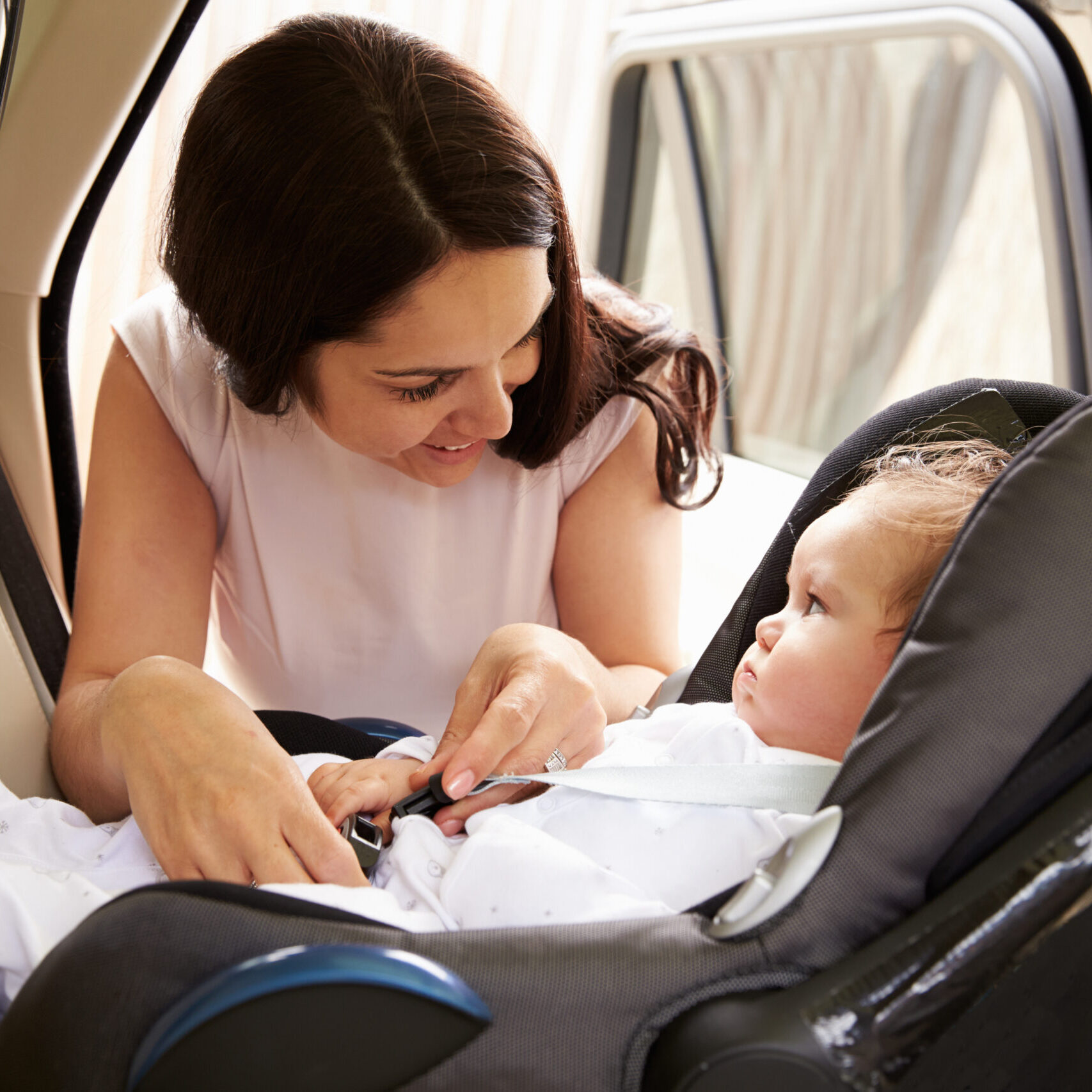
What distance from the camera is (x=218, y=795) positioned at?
0.84 m

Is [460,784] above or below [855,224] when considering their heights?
below

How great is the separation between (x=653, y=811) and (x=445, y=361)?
0.49 metres

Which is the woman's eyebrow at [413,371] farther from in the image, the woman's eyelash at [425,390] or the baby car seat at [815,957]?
the baby car seat at [815,957]

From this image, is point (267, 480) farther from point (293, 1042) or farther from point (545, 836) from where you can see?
point (293, 1042)

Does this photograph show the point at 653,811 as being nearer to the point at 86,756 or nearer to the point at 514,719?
the point at 514,719

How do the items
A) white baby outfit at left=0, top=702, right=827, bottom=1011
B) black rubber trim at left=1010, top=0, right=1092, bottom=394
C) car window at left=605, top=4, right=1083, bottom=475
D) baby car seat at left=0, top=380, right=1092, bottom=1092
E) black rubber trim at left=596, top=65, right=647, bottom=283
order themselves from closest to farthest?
1. baby car seat at left=0, top=380, right=1092, bottom=1092
2. white baby outfit at left=0, top=702, right=827, bottom=1011
3. black rubber trim at left=1010, top=0, right=1092, bottom=394
4. car window at left=605, top=4, right=1083, bottom=475
5. black rubber trim at left=596, top=65, right=647, bottom=283

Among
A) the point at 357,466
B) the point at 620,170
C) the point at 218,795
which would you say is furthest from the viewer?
the point at 620,170

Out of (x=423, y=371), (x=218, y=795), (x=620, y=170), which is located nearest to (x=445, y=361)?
(x=423, y=371)

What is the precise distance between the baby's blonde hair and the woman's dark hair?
427mm

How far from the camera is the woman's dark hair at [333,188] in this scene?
0.99 meters

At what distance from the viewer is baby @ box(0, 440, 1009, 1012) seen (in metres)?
0.81

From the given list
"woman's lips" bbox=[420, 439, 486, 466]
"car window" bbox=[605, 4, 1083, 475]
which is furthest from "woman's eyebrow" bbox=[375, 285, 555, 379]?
"car window" bbox=[605, 4, 1083, 475]

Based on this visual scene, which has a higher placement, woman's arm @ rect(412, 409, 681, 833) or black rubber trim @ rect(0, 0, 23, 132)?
black rubber trim @ rect(0, 0, 23, 132)

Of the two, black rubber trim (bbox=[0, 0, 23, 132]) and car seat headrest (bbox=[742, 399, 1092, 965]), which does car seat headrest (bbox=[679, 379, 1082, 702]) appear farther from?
black rubber trim (bbox=[0, 0, 23, 132])
